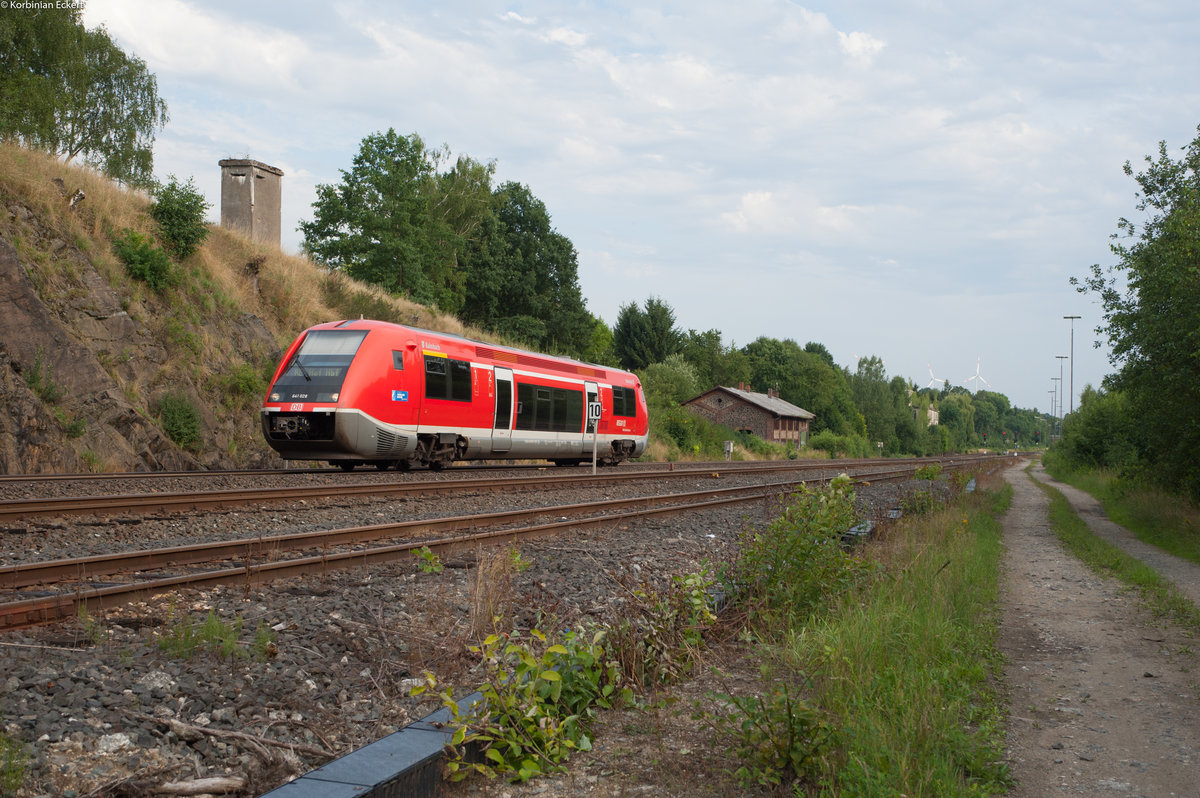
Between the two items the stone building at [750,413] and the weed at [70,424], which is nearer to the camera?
the weed at [70,424]

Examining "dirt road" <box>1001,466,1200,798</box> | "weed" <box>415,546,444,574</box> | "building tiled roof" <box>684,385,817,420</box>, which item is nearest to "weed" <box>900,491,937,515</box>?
"dirt road" <box>1001,466,1200,798</box>

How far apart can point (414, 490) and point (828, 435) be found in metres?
66.4

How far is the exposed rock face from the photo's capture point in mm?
15711

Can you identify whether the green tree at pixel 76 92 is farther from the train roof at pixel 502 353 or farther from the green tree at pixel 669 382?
the green tree at pixel 669 382

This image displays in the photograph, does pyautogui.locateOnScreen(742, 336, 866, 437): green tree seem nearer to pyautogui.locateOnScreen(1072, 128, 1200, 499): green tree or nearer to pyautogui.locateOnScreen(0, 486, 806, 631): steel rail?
pyautogui.locateOnScreen(1072, 128, 1200, 499): green tree

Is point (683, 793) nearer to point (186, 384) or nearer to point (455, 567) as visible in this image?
point (455, 567)

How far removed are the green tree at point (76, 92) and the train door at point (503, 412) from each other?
2121cm

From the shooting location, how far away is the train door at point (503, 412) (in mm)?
20469

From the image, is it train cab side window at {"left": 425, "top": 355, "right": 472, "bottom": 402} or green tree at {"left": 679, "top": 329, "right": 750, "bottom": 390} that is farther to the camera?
green tree at {"left": 679, "top": 329, "right": 750, "bottom": 390}

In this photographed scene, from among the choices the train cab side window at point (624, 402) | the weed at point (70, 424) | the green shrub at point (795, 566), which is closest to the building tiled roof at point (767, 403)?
the train cab side window at point (624, 402)

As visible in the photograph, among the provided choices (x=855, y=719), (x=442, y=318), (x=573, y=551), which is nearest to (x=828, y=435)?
(x=442, y=318)

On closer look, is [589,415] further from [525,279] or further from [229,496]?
[525,279]

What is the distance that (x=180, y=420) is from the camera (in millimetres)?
19312

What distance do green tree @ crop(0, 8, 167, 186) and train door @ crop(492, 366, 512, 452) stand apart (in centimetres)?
2121
